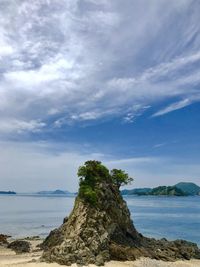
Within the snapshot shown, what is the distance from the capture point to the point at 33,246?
63.4 metres

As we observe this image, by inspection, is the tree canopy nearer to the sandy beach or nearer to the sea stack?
the sea stack

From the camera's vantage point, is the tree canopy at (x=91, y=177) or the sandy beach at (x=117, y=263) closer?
the sandy beach at (x=117, y=263)

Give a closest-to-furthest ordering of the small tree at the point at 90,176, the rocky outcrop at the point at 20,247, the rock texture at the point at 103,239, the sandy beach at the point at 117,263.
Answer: the sandy beach at the point at 117,263 < the rock texture at the point at 103,239 < the small tree at the point at 90,176 < the rocky outcrop at the point at 20,247

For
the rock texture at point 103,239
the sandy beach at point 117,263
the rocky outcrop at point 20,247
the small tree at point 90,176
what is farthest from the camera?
the rocky outcrop at point 20,247

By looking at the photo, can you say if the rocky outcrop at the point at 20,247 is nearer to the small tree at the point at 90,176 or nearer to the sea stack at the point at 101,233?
the sea stack at the point at 101,233

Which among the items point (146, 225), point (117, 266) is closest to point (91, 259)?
point (117, 266)

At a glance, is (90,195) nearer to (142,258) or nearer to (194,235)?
(142,258)

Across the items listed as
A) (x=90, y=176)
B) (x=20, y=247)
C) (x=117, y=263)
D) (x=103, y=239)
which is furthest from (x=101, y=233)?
(x=20, y=247)

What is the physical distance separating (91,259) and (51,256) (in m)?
4.21

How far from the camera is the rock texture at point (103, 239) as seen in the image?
4584 centimetres

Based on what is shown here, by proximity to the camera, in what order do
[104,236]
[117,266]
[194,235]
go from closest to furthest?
[117,266] < [104,236] < [194,235]

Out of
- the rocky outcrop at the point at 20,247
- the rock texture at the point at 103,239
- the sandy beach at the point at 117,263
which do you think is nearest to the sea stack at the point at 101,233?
the rock texture at the point at 103,239

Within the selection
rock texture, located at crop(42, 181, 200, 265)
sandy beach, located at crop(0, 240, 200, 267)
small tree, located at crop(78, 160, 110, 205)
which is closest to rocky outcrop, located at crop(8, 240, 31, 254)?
rock texture, located at crop(42, 181, 200, 265)

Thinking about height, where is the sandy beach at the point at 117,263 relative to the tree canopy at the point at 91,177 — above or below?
below
